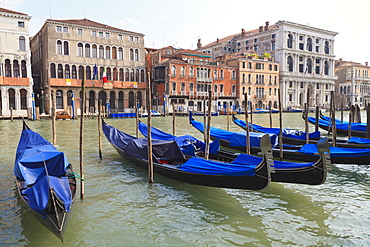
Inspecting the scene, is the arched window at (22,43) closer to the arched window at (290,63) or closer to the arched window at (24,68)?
the arched window at (24,68)

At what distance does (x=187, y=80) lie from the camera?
27344mm

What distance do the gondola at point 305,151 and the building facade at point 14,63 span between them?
53.2 feet

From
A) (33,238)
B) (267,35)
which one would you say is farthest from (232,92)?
(33,238)

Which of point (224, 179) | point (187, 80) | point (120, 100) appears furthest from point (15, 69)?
point (224, 179)

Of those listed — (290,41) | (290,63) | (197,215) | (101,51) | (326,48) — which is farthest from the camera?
(326,48)

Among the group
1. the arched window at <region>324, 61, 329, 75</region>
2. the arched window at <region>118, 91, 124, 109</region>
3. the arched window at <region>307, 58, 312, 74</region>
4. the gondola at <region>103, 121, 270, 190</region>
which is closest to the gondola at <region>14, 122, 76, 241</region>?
the gondola at <region>103, 121, 270, 190</region>

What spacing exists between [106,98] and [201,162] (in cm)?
2087

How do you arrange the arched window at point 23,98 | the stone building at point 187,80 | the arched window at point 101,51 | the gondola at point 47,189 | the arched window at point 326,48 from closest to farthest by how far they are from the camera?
1. the gondola at point 47,189
2. the arched window at point 23,98
3. the arched window at point 101,51
4. the stone building at point 187,80
5. the arched window at point 326,48

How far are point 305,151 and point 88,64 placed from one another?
2023 centimetres

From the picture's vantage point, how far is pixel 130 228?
3535mm

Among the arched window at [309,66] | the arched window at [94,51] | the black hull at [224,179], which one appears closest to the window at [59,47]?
the arched window at [94,51]

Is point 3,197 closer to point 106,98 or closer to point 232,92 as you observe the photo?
point 106,98

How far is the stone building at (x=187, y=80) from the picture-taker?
26.5 m

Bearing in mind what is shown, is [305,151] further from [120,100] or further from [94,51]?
[120,100]
